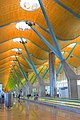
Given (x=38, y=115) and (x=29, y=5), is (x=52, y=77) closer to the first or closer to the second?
(x=29, y=5)

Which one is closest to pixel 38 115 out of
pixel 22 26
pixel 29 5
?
pixel 29 5

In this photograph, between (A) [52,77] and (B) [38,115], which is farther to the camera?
(A) [52,77]

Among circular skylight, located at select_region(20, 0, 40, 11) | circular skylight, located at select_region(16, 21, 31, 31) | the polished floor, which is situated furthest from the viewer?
circular skylight, located at select_region(16, 21, 31, 31)

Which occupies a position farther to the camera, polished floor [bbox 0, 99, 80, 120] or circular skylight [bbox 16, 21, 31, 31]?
circular skylight [bbox 16, 21, 31, 31]

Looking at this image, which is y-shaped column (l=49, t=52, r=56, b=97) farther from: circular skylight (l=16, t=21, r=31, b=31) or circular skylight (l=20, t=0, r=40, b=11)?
circular skylight (l=20, t=0, r=40, b=11)

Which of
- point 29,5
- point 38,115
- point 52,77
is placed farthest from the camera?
point 52,77

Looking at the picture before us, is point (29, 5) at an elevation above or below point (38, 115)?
above

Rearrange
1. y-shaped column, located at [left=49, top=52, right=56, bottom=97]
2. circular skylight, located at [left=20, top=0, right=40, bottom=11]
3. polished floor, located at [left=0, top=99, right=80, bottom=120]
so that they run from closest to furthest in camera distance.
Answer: polished floor, located at [left=0, top=99, right=80, bottom=120]
circular skylight, located at [left=20, top=0, right=40, bottom=11]
y-shaped column, located at [left=49, top=52, right=56, bottom=97]

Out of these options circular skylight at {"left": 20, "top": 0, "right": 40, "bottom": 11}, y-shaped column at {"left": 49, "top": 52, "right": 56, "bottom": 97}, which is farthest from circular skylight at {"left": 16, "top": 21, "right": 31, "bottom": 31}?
y-shaped column at {"left": 49, "top": 52, "right": 56, "bottom": 97}

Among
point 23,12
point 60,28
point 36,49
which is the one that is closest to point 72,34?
point 60,28

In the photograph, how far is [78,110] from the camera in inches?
481

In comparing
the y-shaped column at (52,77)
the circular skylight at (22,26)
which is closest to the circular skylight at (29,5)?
the circular skylight at (22,26)

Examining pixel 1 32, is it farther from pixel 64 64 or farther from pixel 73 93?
pixel 73 93

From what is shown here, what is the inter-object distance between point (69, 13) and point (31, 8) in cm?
568
